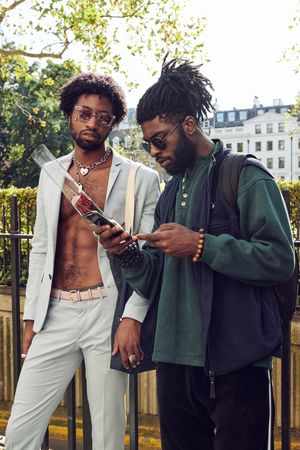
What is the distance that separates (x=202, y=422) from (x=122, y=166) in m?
1.28

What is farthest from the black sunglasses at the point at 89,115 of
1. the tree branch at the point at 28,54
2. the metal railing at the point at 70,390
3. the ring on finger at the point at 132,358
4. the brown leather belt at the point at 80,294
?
the tree branch at the point at 28,54

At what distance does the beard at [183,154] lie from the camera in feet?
7.09

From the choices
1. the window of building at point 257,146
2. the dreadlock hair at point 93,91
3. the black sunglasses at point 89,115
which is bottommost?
the black sunglasses at point 89,115

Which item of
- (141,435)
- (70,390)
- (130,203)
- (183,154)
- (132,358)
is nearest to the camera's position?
(183,154)

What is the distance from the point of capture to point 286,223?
1.96 metres

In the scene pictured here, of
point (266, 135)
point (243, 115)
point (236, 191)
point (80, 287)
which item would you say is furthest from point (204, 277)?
point (243, 115)

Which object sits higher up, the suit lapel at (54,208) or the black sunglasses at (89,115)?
the black sunglasses at (89,115)

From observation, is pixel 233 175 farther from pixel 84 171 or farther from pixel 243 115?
pixel 243 115

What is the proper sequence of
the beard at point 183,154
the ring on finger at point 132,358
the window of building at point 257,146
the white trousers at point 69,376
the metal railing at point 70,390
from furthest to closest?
the window of building at point 257,146 < the metal railing at point 70,390 < the white trousers at point 69,376 < the ring on finger at point 132,358 < the beard at point 183,154

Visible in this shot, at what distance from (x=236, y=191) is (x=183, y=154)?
0.27 metres

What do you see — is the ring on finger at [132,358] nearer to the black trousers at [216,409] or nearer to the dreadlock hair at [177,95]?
the black trousers at [216,409]

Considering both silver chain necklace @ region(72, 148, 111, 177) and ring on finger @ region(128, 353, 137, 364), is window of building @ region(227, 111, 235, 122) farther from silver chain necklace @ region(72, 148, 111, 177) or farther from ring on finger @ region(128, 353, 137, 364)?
ring on finger @ region(128, 353, 137, 364)

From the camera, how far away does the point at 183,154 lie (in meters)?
2.16

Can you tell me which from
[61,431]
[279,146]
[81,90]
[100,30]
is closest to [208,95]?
[81,90]
